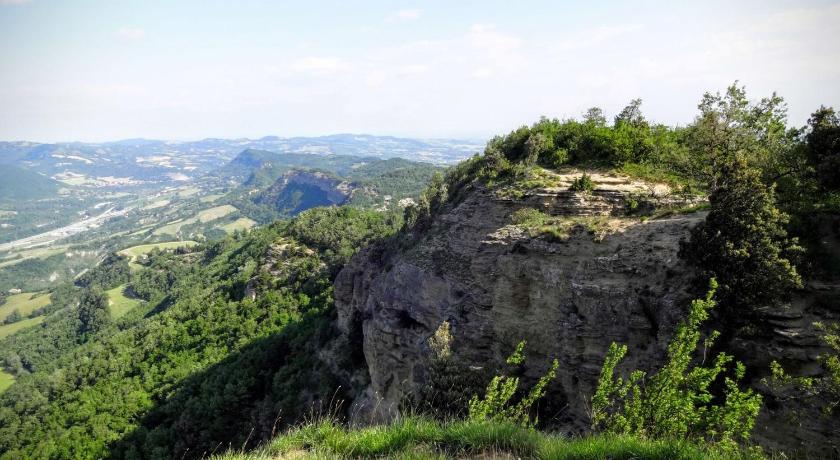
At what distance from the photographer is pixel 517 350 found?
30.0ft

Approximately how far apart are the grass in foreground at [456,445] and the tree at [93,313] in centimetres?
14774

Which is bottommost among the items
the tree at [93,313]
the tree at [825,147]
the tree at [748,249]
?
the tree at [93,313]

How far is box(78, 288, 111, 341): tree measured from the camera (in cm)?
12150

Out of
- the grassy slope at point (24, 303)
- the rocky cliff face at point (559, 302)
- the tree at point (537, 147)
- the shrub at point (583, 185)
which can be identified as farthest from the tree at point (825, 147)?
the grassy slope at point (24, 303)

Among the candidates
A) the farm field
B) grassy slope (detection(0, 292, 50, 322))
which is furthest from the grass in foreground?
grassy slope (detection(0, 292, 50, 322))

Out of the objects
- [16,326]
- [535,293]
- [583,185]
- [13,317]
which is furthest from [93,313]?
[583,185]

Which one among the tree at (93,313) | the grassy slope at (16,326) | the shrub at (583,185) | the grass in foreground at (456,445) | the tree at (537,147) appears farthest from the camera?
the grassy slope at (16,326)

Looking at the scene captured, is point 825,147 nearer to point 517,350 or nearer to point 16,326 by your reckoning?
point 517,350

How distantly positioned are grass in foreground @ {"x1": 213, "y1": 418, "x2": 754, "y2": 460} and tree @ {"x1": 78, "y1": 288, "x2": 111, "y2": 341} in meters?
148

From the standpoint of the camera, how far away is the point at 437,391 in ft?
57.3

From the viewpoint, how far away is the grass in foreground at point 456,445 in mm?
5594

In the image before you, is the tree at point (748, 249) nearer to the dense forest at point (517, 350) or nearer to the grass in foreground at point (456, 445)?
the dense forest at point (517, 350)

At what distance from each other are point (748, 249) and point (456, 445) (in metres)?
12.5

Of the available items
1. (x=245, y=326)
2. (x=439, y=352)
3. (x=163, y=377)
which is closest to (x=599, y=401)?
(x=439, y=352)
